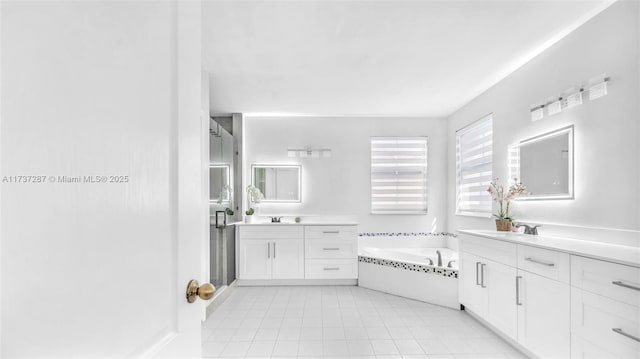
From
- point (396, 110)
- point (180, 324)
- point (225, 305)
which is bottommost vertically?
point (225, 305)

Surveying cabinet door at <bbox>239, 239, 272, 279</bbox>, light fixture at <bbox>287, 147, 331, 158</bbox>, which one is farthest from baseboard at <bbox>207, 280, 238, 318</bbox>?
light fixture at <bbox>287, 147, 331, 158</bbox>

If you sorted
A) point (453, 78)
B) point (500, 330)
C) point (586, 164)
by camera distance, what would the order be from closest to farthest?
point (586, 164) → point (500, 330) → point (453, 78)

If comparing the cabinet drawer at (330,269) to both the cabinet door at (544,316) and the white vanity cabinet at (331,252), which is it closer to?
the white vanity cabinet at (331,252)

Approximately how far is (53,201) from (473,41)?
9.24ft

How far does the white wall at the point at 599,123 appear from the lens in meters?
1.91

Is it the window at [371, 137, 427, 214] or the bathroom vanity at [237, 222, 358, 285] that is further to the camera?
the window at [371, 137, 427, 214]

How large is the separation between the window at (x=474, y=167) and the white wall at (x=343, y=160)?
0.41 metres

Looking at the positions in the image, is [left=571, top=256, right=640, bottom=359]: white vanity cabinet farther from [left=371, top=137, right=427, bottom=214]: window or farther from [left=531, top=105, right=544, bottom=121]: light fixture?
[left=371, top=137, right=427, bottom=214]: window

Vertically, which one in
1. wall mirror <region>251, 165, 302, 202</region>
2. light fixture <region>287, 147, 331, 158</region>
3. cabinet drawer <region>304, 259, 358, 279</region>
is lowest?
cabinet drawer <region>304, 259, 358, 279</region>

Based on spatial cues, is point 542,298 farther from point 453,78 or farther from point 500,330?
point 453,78

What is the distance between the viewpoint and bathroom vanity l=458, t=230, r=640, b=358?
145cm

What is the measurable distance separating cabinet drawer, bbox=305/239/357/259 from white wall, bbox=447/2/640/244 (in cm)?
200

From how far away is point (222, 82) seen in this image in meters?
3.32

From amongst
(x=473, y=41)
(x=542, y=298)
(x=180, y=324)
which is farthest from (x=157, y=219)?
(x=473, y=41)
